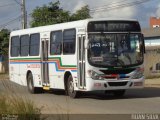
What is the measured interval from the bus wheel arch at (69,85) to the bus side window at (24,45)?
185 inches

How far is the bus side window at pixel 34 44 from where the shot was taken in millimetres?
24016

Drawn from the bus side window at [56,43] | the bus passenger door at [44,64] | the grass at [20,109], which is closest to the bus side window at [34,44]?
the bus passenger door at [44,64]

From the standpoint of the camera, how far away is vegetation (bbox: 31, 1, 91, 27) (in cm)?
4831

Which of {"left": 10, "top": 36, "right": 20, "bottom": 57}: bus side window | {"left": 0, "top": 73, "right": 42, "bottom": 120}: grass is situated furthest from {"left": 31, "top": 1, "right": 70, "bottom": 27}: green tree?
{"left": 0, "top": 73, "right": 42, "bottom": 120}: grass

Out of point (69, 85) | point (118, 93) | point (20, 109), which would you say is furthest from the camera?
point (118, 93)

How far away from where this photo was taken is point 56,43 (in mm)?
22047

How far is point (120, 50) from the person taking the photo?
19469mm

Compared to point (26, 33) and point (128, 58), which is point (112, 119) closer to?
point (128, 58)

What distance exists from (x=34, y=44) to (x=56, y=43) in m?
2.63

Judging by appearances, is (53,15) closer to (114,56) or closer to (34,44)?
(34,44)

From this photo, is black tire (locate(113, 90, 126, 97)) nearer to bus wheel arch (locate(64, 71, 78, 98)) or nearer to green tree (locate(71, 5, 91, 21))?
bus wheel arch (locate(64, 71, 78, 98))

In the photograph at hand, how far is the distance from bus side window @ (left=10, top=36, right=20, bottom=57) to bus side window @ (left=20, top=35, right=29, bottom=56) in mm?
499

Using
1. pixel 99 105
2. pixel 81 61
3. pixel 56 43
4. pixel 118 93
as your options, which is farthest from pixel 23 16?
pixel 99 105

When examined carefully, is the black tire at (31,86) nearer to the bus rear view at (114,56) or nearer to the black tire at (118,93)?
the black tire at (118,93)
